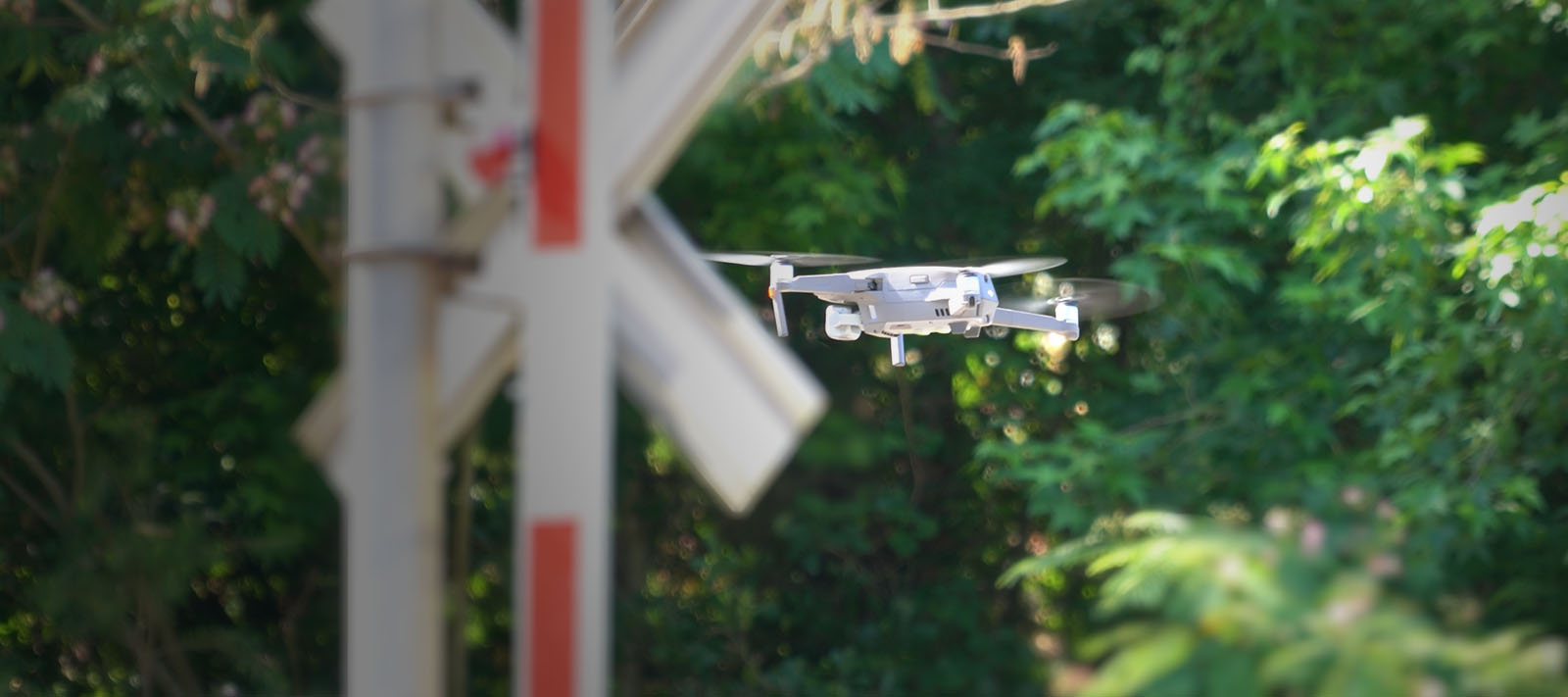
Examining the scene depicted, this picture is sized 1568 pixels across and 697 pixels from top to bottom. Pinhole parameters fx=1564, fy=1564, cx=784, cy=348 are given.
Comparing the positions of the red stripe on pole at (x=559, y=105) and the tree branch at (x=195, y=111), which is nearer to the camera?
the red stripe on pole at (x=559, y=105)

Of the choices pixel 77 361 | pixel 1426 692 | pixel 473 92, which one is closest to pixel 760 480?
pixel 473 92

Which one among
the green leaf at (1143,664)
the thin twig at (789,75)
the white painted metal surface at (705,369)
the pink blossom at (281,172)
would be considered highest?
the thin twig at (789,75)

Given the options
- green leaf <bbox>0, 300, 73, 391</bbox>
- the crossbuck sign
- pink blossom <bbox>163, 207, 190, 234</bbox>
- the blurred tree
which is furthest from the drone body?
the crossbuck sign

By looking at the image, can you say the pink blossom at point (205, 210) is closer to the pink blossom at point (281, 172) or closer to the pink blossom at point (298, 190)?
the pink blossom at point (281, 172)

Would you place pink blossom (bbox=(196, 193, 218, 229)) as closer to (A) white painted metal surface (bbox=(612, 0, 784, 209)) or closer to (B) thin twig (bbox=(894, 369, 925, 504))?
(A) white painted metal surface (bbox=(612, 0, 784, 209))

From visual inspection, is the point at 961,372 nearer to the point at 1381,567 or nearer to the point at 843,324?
the point at 843,324

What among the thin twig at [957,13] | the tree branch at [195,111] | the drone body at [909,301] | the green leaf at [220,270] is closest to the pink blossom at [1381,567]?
the drone body at [909,301]

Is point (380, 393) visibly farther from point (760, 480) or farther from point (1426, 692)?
point (1426, 692)
